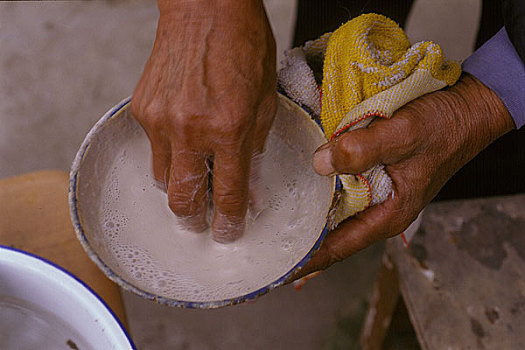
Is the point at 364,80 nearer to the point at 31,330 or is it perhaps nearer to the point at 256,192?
the point at 256,192

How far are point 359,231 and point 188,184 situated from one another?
0.28 metres

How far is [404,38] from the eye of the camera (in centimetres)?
65

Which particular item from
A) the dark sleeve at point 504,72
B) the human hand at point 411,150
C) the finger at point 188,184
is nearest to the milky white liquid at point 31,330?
the finger at point 188,184

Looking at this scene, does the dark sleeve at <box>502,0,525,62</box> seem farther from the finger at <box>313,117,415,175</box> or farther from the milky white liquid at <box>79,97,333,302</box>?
the milky white liquid at <box>79,97,333,302</box>

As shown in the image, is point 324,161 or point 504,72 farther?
point 504,72

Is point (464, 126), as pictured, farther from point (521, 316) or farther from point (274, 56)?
point (521, 316)

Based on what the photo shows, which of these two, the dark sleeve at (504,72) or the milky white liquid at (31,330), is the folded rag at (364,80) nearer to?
the dark sleeve at (504,72)

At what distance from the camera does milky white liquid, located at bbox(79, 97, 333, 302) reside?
58cm

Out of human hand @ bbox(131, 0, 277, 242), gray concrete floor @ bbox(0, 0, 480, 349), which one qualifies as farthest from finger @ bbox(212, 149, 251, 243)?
gray concrete floor @ bbox(0, 0, 480, 349)

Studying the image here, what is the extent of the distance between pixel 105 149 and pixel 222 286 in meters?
0.25

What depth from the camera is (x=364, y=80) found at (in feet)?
2.01

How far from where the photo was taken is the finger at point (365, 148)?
572 mm

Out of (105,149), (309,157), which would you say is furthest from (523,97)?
(105,149)

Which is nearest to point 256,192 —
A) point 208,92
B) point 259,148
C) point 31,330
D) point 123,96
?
point 259,148
